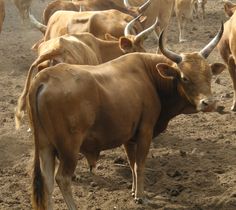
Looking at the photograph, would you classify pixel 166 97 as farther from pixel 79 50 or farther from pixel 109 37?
pixel 109 37

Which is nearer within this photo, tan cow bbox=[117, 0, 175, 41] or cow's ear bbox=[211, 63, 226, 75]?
cow's ear bbox=[211, 63, 226, 75]

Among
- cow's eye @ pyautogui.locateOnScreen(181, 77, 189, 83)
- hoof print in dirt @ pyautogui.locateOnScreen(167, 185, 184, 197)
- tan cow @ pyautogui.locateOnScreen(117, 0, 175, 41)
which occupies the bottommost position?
tan cow @ pyautogui.locateOnScreen(117, 0, 175, 41)

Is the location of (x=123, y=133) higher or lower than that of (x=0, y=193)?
higher

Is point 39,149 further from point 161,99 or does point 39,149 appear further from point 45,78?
point 161,99

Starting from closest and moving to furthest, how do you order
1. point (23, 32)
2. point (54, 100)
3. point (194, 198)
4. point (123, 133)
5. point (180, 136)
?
point (54, 100)
point (123, 133)
point (194, 198)
point (180, 136)
point (23, 32)

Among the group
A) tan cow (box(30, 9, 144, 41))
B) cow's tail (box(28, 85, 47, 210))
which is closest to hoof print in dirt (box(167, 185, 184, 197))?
cow's tail (box(28, 85, 47, 210))

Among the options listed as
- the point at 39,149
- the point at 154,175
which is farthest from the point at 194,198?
the point at 39,149

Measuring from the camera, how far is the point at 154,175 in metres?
7.34

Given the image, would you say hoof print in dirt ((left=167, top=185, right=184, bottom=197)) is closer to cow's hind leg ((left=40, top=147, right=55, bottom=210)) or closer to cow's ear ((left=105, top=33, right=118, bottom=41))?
cow's hind leg ((left=40, top=147, right=55, bottom=210))

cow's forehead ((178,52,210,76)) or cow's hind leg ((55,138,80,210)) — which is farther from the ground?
cow's forehead ((178,52,210,76))

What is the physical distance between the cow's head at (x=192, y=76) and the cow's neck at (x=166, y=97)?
0.43ft

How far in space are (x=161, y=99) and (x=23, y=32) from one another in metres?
10.7

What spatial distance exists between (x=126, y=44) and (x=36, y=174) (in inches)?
128

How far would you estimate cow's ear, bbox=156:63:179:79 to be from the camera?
253 inches
